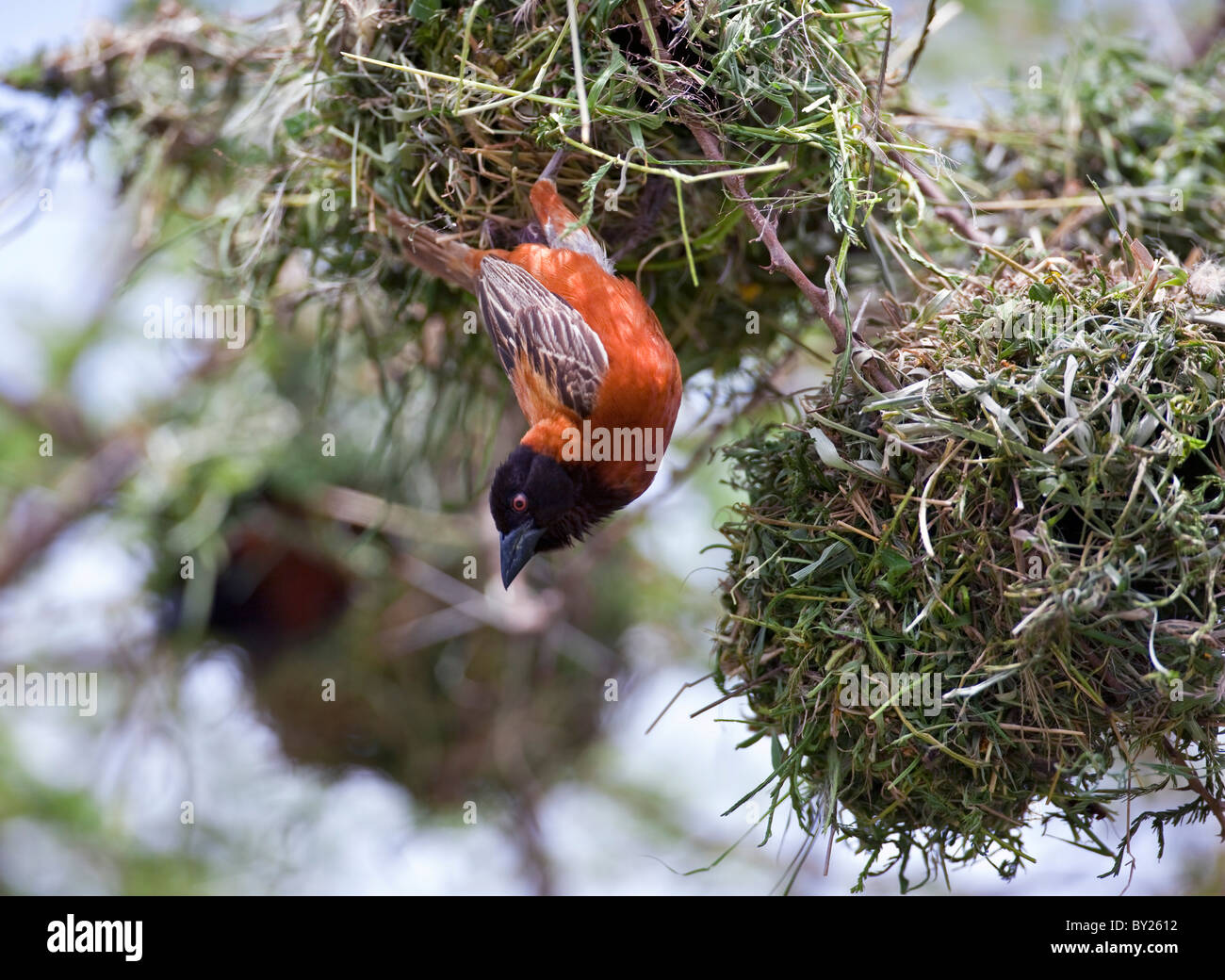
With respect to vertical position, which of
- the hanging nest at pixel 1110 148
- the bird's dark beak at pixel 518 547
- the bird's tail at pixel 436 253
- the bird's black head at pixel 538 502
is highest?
the hanging nest at pixel 1110 148

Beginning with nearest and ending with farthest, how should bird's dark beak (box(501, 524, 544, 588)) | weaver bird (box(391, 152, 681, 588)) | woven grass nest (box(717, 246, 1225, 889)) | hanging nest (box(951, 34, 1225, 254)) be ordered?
woven grass nest (box(717, 246, 1225, 889))
weaver bird (box(391, 152, 681, 588))
bird's dark beak (box(501, 524, 544, 588))
hanging nest (box(951, 34, 1225, 254))

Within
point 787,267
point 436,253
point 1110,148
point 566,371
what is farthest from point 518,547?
point 1110,148

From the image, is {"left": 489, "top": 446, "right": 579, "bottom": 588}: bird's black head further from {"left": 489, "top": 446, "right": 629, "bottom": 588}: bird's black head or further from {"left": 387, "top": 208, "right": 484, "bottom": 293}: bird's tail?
{"left": 387, "top": 208, "right": 484, "bottom": 293}: bird's tail

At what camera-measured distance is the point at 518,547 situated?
185 centimetres

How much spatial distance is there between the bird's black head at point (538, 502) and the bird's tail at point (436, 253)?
33 centimetres

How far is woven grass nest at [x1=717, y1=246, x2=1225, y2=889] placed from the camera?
1383 mm

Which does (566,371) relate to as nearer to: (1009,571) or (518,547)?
(518,547)

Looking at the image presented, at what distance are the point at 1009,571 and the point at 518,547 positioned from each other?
0.83 meters

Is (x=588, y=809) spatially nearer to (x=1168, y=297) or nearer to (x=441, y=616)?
(x=441, y=616)

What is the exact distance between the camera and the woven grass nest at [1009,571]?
1.38 metres

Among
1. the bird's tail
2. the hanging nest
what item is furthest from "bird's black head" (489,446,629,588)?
the hanging nest

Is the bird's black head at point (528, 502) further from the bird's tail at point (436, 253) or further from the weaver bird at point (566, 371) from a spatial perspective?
the bird's tail at point (436, 253)

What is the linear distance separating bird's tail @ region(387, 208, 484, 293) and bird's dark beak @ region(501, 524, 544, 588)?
45 centimetres

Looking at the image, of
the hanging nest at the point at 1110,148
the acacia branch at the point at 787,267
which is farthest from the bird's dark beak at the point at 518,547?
the hanging nest at the point at 1110,148
